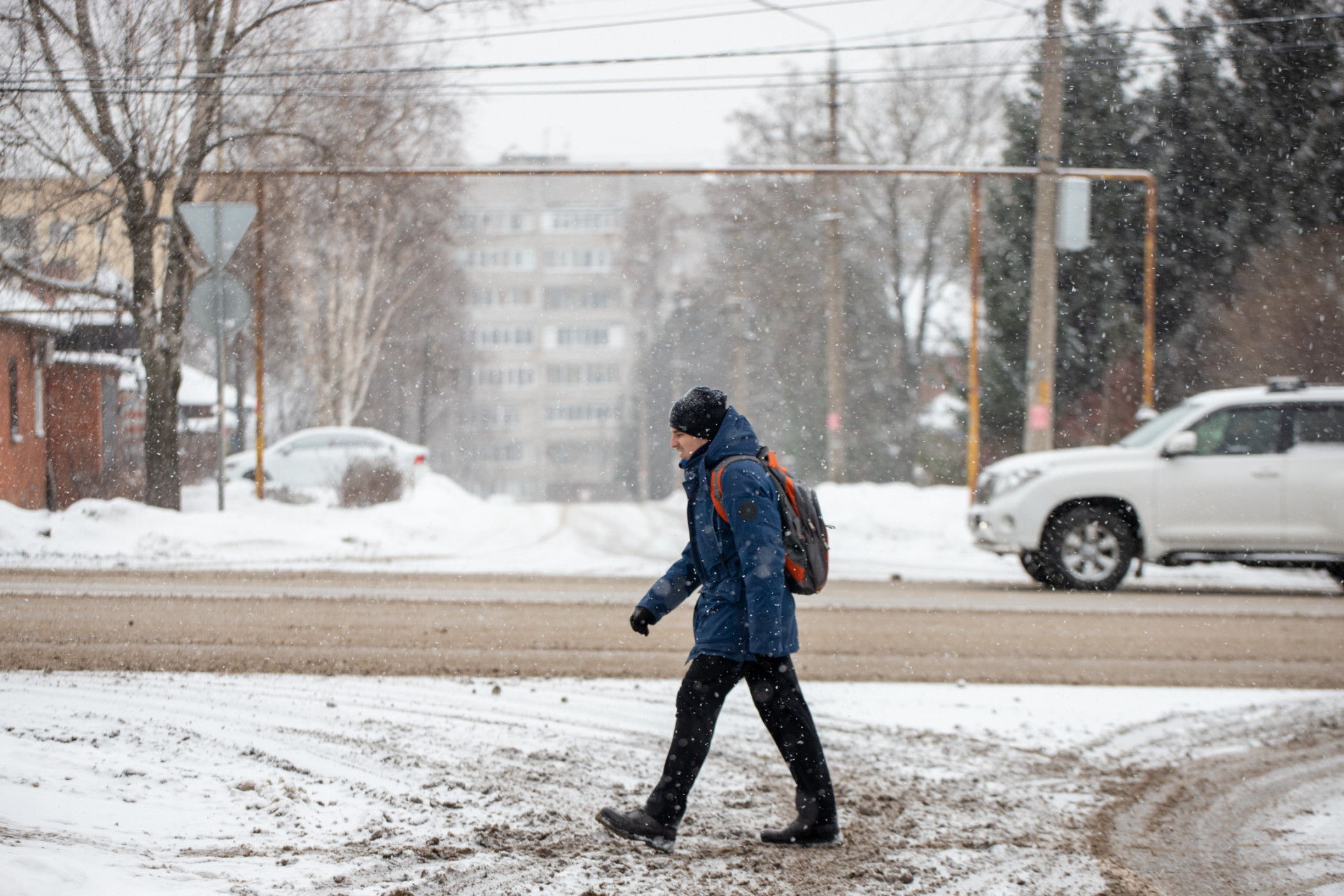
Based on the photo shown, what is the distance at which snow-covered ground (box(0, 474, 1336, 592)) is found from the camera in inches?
500

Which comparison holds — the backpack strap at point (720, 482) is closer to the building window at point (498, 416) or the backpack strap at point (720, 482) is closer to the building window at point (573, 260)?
the building window at point (498, 416)

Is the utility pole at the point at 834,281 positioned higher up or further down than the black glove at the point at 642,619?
higher up

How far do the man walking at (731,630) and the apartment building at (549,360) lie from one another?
4815cm

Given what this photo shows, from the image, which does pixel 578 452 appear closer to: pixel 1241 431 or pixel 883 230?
pixel 883 230

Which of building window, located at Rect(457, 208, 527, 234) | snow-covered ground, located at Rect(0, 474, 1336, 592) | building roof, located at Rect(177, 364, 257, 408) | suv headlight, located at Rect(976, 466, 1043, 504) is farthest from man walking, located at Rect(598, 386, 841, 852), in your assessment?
building window, located at Rect(457, 208, 527, 234)

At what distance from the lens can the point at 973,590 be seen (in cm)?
1154

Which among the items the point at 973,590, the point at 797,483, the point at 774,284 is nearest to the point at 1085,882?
the point at 797,483

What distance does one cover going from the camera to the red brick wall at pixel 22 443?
38.5 ft

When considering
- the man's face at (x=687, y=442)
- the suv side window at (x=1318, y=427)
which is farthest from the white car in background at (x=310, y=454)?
the man's face at (x=687, y=442)

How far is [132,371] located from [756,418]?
28.4m

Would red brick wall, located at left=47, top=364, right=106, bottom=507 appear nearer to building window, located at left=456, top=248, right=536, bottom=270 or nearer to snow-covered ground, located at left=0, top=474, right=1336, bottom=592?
snow-covered ground, located at left=0, top=474, right=1336, bottom=592

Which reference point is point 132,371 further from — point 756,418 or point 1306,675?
point 756,418

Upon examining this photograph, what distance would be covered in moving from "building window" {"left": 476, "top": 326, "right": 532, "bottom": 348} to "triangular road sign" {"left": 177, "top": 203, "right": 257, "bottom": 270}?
48.6m

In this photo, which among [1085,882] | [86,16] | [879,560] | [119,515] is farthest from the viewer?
[879,560]
